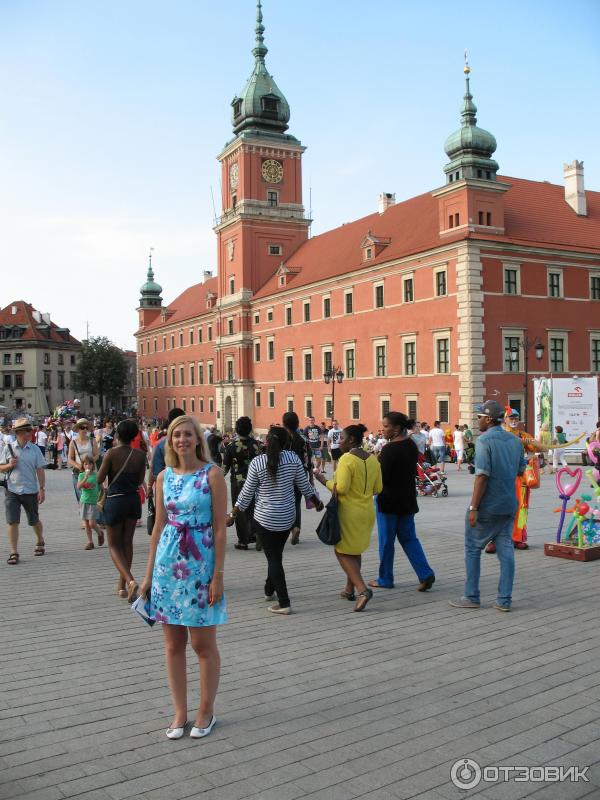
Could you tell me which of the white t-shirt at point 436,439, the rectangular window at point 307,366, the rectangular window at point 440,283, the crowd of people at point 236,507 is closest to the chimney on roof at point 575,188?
the rectangular window at point 440,283

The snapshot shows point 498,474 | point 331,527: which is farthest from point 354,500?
point 498,474

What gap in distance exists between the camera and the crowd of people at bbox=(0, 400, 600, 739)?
163 inches

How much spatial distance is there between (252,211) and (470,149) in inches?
972

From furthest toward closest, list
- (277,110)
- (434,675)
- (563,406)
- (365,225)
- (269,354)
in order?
1. (277,110)
2. (269,354)
3. (365,225)
4. (563,406)
5. (434,675)

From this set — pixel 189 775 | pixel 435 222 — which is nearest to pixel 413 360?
pixel 435 222

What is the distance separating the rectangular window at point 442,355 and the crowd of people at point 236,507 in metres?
22.6

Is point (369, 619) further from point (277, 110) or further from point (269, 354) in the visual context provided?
point (277, 110)

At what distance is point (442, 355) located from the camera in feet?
114

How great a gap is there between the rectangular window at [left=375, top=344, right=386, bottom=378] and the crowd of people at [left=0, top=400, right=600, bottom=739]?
27.6 m

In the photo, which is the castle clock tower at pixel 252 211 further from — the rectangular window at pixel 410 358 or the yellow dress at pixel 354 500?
the yellow dress at pixel 354 500

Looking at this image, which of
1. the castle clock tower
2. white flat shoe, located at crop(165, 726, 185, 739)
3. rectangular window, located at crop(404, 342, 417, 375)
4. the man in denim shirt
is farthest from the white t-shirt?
the castle clock tower

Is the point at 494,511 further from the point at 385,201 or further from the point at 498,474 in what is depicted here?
the point at 385,201

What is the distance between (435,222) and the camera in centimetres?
3797

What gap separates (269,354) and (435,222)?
19.3 metres
